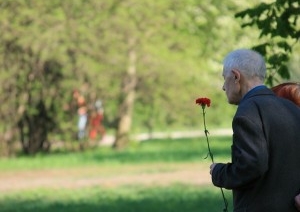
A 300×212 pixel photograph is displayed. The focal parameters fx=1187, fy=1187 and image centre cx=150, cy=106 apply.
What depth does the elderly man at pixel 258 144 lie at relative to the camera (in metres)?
5.44

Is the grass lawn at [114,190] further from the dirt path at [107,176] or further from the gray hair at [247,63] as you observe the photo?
the gray hair at [247,63]

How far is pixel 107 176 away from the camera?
2262 cm

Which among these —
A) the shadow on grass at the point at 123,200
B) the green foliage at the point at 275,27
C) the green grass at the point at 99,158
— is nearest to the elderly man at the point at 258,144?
the green foliage at the point at 275,27

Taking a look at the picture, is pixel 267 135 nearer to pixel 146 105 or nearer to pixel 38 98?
pixel 38 98

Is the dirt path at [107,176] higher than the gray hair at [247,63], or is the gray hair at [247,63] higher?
the gray hair at [247,63]

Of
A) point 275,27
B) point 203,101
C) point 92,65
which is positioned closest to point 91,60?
point 92,65

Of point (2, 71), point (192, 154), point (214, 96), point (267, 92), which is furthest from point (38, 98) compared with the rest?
point (267, 92)

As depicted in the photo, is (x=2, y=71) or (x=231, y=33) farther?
(x=231, y=33)

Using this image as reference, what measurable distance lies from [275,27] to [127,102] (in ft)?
84.4

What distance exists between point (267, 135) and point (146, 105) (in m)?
32.1

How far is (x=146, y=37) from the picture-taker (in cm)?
3378

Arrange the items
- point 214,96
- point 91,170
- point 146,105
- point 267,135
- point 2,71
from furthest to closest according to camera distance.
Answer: point 214,96, point 146,105, point 2,71, point 91,170, point 267,135

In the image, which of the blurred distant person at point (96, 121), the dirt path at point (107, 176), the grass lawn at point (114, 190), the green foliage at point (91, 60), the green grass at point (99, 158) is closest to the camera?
the grass lawn at point (114, 190)

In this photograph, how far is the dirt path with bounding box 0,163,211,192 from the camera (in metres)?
20.9
